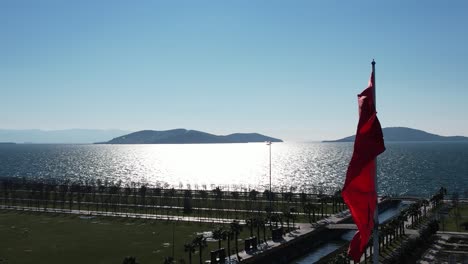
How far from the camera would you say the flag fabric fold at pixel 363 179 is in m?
22.0

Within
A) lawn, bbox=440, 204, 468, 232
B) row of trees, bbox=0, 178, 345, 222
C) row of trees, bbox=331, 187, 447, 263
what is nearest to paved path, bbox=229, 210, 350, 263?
row of trees, bbox=0, 178, 345, 222

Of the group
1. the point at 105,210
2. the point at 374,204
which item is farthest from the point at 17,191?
the point at 374,204

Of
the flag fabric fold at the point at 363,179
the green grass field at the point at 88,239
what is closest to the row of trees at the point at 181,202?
the green grass field at the point at 88,239

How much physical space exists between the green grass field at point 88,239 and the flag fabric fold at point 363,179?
56.7 m

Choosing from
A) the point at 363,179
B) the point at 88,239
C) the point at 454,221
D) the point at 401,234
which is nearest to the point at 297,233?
the point at 401,234

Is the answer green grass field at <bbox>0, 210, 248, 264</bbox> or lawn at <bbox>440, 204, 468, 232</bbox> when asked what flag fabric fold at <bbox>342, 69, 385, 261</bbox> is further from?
lawn at <bbox>440, 204, 468, 232</bbox>

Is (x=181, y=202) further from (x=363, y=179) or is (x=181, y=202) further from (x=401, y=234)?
(x=363, y=179)

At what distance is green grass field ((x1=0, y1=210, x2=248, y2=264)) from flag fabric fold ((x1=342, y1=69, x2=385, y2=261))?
56.7m

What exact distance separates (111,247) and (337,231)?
49.6 meters

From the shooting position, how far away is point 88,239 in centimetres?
9938

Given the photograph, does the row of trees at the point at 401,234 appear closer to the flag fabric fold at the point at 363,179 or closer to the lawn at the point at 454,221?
the lawn at the point at 454,221

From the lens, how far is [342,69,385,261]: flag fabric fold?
72.2 ft

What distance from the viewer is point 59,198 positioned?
160875mm

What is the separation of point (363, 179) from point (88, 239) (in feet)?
284
